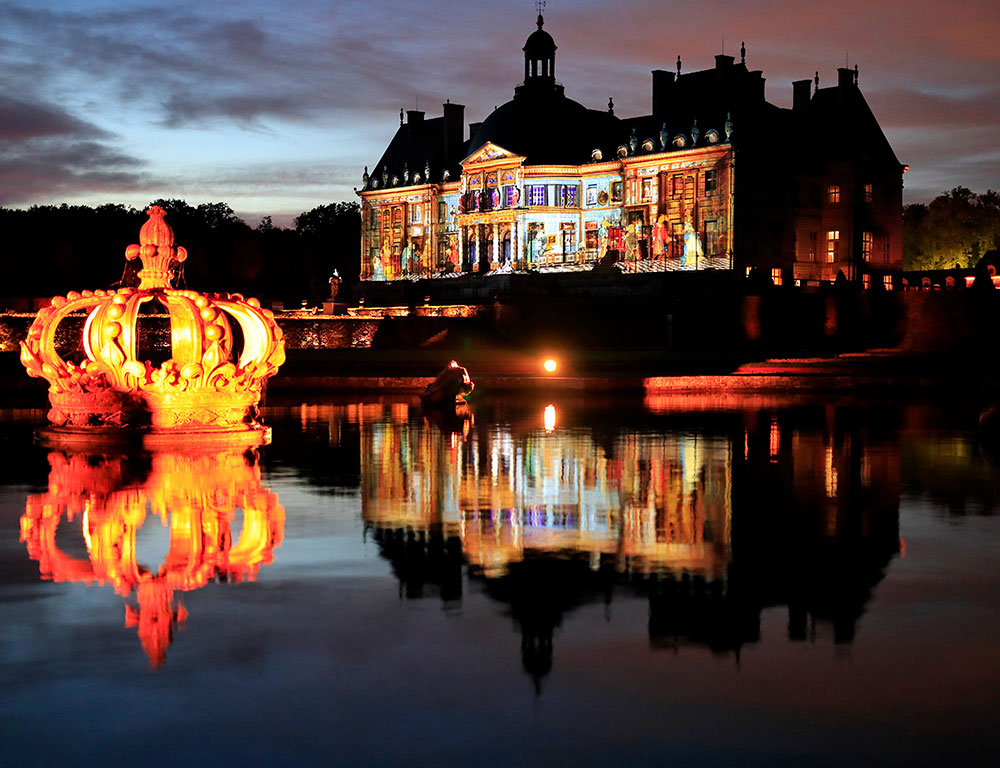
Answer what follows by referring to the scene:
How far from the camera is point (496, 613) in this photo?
10.4m

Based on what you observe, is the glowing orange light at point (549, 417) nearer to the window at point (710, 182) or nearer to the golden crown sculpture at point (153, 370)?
the golden crown sculpture at point (153, 370)

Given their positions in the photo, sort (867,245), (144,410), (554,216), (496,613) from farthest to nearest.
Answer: (554,216)
(867,245)
(144,410)
(496,613)

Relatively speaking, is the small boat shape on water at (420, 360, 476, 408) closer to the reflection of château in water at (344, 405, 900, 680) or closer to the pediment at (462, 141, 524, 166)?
the reflection of château in water at (344, 405, 900, 680)

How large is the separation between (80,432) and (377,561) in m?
11.9

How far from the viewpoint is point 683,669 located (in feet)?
28.8

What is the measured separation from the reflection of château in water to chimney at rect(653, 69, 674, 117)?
71.1 m

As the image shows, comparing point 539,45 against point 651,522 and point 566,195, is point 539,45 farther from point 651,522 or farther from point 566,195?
point 651,522

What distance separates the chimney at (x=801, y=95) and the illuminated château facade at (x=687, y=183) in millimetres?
99

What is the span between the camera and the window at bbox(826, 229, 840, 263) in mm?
89875

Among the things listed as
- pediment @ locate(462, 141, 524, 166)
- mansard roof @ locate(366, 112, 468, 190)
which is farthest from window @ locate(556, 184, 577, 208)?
mansard roof @ locate(366, 112, 468, 190)

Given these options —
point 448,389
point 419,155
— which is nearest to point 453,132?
point 419,155

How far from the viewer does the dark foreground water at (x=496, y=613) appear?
296 inches

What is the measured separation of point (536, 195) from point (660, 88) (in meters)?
11.7

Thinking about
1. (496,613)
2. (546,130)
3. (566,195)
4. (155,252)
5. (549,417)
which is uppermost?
(546,130)
